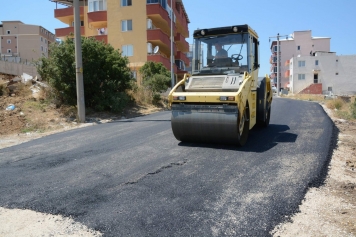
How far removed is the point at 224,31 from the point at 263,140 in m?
3.00

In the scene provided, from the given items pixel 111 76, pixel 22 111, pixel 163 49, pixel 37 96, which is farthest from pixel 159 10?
pixel 22 111

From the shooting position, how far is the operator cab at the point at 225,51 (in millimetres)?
8383

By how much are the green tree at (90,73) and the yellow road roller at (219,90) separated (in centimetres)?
856

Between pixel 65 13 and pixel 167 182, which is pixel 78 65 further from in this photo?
pixel 65 13

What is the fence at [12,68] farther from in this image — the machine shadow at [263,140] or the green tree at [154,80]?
the machine shadow at [263,140]

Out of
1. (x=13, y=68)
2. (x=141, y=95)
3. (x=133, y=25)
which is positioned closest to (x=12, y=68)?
(x=13, y=68)

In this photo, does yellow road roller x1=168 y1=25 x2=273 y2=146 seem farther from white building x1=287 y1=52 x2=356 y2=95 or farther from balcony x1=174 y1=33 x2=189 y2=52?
white building x1=287 y1=52 x2=356 y2=95

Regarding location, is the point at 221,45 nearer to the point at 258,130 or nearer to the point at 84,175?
the point at 258,130

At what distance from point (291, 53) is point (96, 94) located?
80360mm

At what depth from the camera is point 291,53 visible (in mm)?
87688

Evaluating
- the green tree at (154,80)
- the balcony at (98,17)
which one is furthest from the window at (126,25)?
the green tree at (154,80)

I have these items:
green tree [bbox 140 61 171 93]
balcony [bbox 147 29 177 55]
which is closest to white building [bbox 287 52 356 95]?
balcony [bbox 147 29 177 55]

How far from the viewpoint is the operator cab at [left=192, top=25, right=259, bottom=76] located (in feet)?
27.5

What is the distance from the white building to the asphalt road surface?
6838cm
